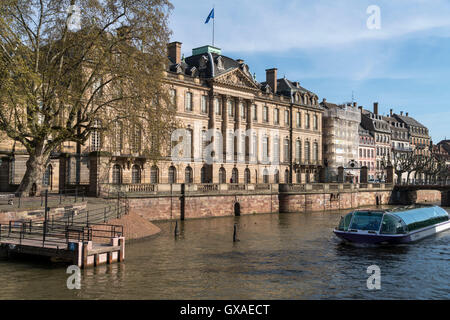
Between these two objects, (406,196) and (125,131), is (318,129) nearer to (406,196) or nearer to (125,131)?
(406,196)

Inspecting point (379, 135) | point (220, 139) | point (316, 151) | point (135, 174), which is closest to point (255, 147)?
point (220, 139)

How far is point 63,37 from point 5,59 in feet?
13.6

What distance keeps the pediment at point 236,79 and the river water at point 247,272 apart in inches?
1239

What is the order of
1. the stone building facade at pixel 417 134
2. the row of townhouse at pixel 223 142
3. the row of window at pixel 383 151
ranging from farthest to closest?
the stone building facade at pixel 417 134 < the row of window at pixel 383 151 < the row of townhouse at pixel 223 142

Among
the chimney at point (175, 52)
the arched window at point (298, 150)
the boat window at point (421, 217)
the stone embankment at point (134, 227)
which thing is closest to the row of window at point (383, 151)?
the arched window at point (298, 150)

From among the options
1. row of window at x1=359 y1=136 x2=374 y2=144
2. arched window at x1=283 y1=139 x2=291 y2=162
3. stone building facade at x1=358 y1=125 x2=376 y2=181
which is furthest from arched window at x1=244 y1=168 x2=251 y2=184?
row of window at x1=359 y1=136 x2=374 y2=144

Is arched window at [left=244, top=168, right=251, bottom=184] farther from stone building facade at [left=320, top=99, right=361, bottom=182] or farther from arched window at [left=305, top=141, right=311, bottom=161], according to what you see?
stone building facade at [left=320, top=99, right=361, bottom=182]

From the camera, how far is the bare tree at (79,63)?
29797 mm

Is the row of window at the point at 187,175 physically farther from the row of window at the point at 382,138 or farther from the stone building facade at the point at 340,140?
the row of window at the point at 382,138

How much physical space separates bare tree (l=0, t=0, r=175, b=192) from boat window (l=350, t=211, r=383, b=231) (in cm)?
1447

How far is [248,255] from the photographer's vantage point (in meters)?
26.7

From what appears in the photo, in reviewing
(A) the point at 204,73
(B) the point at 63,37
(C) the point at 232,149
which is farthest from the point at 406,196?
(B) the point at 63,37

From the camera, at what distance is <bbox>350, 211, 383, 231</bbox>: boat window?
102 ft

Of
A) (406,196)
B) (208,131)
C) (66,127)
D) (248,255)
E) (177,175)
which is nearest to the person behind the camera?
(248,255)
